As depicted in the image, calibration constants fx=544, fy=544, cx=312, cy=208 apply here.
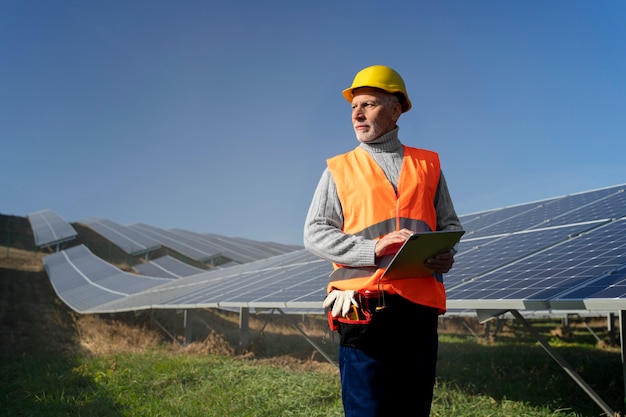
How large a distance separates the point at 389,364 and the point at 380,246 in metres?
0.47

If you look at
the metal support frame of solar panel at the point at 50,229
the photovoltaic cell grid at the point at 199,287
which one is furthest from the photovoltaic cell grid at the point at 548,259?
the metal support frame of solar panel at the point at 50,229

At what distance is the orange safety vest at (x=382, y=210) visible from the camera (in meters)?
2.24

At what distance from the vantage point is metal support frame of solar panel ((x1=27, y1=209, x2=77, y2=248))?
2427 centimetres

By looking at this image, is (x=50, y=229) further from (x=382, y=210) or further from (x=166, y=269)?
(x=382, y=210)

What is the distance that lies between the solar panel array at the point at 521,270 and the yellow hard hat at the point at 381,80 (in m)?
2.54

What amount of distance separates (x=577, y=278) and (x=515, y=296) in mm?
632

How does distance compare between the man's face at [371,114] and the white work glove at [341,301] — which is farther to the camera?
the man's face at [371,114]

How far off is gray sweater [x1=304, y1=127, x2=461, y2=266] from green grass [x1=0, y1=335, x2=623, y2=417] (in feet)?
12.0

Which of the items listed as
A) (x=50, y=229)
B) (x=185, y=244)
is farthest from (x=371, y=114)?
(x=50, y=229)

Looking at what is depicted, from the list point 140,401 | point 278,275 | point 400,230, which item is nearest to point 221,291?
point 278,275

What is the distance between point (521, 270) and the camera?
5812 mm

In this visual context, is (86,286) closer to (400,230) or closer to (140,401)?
(140,401)

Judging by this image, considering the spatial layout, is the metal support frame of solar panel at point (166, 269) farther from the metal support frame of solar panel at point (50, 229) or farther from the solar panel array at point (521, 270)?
the solar panel array at point (521, 270)

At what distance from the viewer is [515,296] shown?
4836 millimetres
